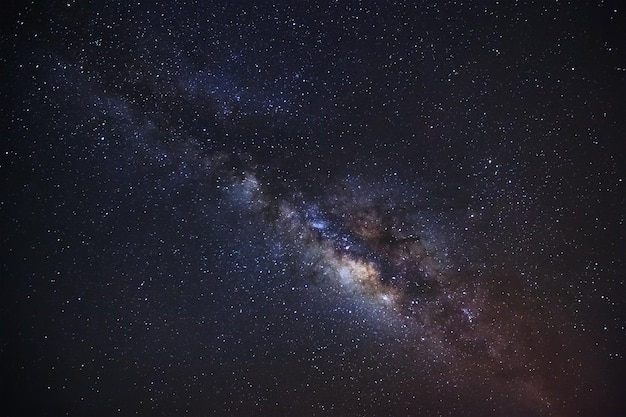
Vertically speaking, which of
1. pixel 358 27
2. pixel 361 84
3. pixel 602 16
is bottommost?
pixel 361 84

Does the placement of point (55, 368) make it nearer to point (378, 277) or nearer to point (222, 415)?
point (222, 415)

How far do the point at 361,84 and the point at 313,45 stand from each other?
14.6 inches

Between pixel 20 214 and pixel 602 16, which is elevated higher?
pixel 602 16

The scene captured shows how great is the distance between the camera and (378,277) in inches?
110

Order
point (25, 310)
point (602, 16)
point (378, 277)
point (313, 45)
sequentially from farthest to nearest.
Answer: point (378, 277) < point (25, 310) < point (313, 45) < point (602, 16)

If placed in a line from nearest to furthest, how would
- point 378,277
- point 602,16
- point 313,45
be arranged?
point 602,16 → point 313,45 → point 378,277

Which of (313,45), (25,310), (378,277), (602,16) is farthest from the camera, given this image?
(378,277)

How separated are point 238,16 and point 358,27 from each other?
0.71 m

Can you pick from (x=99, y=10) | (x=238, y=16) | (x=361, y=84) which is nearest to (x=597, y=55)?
(x=361, y=84)

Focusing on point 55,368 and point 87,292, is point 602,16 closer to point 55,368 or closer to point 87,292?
point 87,292

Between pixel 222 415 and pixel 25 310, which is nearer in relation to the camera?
pixel 25 310

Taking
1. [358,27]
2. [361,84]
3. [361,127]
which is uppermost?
[358,27]

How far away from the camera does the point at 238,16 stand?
229 centimetres

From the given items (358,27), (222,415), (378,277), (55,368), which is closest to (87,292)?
(55,368)
